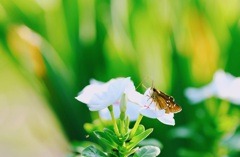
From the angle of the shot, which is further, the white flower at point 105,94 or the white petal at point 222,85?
the white petal at point 222,85

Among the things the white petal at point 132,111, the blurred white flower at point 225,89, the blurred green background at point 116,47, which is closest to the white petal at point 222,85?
the blurred white flower at point 225,89

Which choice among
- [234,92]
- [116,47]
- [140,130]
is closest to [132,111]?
[140,130]

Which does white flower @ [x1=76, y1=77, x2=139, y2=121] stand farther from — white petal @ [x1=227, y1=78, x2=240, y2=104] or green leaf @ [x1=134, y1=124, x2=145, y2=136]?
white petal @ [x1=227, y1=78, x2=240, y2=104]

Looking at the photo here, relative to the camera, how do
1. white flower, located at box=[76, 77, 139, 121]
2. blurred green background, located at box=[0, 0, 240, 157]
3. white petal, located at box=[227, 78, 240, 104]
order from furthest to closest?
blurred green background, located at box=[0, 0, 240, 157], white petal, located at box=[227, 78, 240, 104], white flower, located at box=[76, 77, 139, 121]

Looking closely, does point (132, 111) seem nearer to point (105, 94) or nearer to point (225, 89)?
point (105, 94)

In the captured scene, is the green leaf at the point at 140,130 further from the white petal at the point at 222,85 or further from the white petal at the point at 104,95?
the white petal at the point at 222,85

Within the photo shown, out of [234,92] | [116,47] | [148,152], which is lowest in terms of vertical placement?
[148,152]

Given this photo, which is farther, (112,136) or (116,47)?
(116,47)

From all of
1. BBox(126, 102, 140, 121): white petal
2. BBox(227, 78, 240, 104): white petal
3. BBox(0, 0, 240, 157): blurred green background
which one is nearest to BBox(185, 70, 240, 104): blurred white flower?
BBox(227, 78, 240, 104): white petal

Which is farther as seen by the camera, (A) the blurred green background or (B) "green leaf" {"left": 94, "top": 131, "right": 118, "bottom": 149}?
(A) the blurred green background
